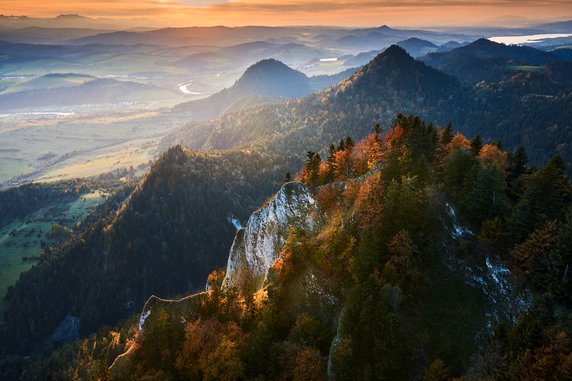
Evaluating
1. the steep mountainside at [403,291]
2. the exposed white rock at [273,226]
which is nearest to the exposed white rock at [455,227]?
the steep mountainside at [403,291]

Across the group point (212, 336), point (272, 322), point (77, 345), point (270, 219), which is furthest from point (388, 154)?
point (77, 345)

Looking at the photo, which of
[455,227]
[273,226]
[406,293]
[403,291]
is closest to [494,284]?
[455,227]

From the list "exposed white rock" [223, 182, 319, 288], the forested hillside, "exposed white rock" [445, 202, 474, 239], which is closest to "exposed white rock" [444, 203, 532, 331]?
the forested hillside

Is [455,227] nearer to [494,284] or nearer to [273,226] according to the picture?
[494,284]

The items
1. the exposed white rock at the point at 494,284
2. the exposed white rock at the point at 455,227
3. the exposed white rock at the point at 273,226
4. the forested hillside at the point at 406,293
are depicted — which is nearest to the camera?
Answer: the forested hillside at the point at 406,293

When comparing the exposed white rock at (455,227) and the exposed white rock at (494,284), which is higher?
the exposed white rock at (455,227)

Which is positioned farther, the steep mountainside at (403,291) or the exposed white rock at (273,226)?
the exposed white rock at (273,226)

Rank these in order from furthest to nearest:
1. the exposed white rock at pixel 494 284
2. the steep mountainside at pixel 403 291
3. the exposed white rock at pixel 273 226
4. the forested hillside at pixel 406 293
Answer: the exposed white rock at pixel 273 226
the exposed white rock at pixel 494 284
the steep mountainside at pixel 403 291
the forested hillside at pixel 406 293

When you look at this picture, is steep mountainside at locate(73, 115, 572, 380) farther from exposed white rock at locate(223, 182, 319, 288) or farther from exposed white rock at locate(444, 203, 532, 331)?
exposed white rock at locate(223, 182, 319, 288)

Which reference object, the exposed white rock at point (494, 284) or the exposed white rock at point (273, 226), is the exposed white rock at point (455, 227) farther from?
the exposed white rock at point (273, 226)
